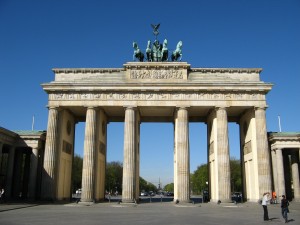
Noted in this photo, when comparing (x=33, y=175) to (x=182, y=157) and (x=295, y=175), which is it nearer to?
(x=182, y=157)

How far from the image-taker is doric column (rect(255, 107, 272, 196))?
4047cm

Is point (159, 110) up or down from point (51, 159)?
up

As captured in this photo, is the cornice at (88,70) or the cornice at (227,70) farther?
the cornice at (88,70)

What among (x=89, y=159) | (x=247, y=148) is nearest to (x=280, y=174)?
(x=247, y=148)

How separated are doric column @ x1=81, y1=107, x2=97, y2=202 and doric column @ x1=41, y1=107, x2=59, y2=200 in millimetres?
3749

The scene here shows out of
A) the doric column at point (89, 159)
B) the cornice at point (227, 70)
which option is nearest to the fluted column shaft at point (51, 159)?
the doric column at point (89, 159)

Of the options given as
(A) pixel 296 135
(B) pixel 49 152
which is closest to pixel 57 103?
(B) pixel 49 152

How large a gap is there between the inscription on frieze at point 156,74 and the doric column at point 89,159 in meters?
7.24

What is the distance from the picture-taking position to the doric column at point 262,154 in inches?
1593

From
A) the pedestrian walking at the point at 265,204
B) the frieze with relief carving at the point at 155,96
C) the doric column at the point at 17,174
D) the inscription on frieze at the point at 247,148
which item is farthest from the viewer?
the doric column at the point at 17,174

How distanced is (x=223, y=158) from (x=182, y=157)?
5084mm

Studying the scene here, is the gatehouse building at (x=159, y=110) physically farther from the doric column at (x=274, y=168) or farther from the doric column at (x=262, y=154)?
the doric column at (x=262, y=154)

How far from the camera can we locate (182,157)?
41312mm

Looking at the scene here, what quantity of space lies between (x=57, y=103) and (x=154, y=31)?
17.4 m
